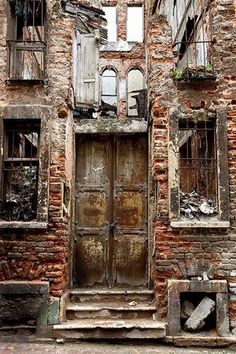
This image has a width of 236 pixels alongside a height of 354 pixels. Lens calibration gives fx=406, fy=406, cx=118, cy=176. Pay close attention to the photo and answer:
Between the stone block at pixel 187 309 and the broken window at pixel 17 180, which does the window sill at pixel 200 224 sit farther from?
the broken window at pixel 17 180

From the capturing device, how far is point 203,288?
7.18 meters

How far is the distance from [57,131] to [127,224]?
8.60ft

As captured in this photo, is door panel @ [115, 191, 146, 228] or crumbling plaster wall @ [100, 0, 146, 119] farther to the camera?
crumbling plaster wall @ [100, 0, 146, 119]

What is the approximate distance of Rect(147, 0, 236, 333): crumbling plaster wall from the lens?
732 cm

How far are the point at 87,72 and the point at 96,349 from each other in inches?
248

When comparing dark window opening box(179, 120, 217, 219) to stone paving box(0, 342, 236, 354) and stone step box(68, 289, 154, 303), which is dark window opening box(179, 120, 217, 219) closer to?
stone step box(68, 289, 154, 303)

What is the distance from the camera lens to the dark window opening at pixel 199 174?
762 cm

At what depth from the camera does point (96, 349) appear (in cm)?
662

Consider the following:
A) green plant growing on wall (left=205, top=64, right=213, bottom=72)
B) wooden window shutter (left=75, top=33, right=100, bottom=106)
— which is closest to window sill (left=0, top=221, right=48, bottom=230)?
wooden window shutter (left=75, top=33, right=100, bottom=106)

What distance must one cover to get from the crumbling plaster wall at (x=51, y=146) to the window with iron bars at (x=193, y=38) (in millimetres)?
2266

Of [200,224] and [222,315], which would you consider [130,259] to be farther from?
[222,315]

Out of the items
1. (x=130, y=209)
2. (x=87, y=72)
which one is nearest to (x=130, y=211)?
(x=130, y=209)

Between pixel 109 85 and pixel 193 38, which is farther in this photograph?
pixel 109 85

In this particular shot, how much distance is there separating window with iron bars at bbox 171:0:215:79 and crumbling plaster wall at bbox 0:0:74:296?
227 centimetres
